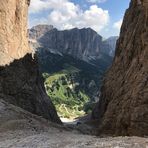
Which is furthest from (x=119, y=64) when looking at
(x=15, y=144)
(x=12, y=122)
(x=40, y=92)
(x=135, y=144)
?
(x=135, y=144)

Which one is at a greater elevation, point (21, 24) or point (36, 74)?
point (21, 24)

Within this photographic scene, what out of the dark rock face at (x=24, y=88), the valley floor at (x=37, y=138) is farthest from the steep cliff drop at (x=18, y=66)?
the valley floor at (x=37, y=138)

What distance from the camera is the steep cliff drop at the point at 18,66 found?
63.0m

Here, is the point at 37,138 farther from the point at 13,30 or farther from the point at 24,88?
the point at 13,30

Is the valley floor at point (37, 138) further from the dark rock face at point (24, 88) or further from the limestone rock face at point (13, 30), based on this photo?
the limestone rock face at point (13, 30)

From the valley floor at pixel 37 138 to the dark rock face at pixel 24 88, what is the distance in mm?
12709

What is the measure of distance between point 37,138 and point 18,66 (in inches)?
1554

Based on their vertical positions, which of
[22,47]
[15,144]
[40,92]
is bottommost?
[15,144]

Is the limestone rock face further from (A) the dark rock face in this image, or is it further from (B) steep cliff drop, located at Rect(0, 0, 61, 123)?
(A) the dark rock face

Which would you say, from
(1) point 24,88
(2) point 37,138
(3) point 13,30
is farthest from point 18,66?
(2) point 37,138

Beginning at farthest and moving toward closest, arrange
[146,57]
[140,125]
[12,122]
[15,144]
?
[146,57] → [12,122] → [140,125] → [15,144]

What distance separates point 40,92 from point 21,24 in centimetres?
1357

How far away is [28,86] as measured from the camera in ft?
225

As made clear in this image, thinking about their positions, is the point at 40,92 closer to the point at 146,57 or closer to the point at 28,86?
the point at 28,86
